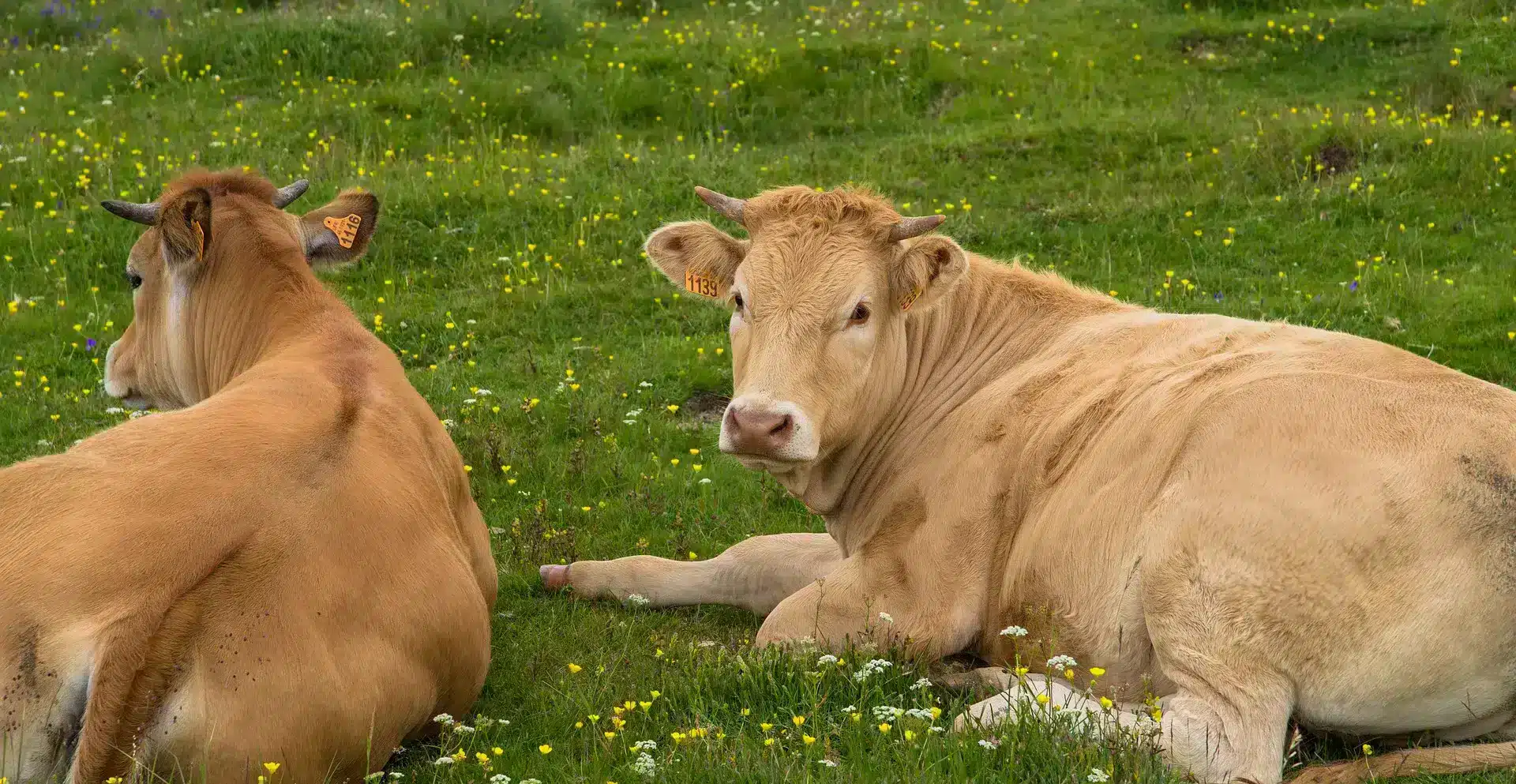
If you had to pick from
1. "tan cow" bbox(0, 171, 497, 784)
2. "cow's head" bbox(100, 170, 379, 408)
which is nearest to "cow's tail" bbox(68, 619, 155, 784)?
"tan cow" bbox(0, 171, 497, 784)

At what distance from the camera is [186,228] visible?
24.5 ft

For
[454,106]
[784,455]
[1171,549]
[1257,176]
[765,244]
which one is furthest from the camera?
[454,106]

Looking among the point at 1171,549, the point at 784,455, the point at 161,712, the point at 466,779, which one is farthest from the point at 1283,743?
the point at 161,712

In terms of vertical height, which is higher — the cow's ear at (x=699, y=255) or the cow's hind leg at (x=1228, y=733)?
the cow's ear at (x=699, y=255)

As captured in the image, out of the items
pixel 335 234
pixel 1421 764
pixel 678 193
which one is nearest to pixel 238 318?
pixel 335 234

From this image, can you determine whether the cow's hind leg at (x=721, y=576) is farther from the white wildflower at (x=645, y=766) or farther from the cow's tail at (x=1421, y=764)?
the cow's tail at (x=1421, y=764)

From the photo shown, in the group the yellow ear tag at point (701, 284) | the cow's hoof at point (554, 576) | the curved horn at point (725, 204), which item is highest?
the curved horn at point (725, 204)

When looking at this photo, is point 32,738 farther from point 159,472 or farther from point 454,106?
point 454,106

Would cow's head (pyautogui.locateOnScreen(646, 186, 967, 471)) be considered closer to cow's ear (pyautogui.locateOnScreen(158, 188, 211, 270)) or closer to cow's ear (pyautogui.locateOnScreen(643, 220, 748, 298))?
cow's ear (pyautogui.locateOnScreen(643, 220, 748, 298))

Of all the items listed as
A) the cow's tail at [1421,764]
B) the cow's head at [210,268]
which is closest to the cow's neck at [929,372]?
the cow's tail at [1421,764]

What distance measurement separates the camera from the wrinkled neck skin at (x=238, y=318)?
7.27 m

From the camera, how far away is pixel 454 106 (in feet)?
56.0

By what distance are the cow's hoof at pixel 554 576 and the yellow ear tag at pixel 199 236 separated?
7.29 ft

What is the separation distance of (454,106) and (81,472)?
1218cm
